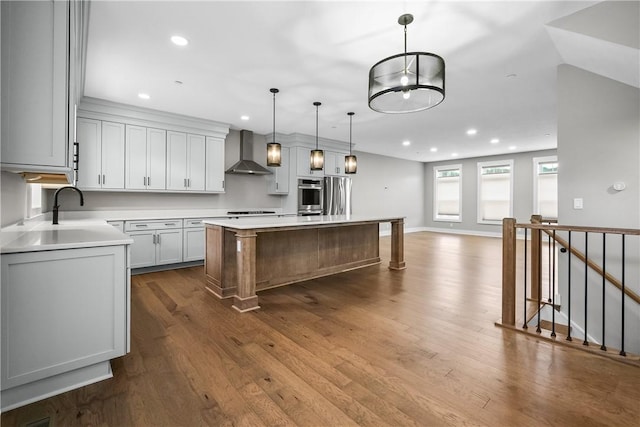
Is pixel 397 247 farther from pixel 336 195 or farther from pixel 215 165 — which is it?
pixel 215 165

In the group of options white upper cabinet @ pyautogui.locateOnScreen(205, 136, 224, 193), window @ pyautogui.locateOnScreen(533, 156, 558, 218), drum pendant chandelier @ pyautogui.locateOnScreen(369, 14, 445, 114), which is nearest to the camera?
drum pendant chandelier @ pyautogui.locateOnScreen(369, 14, 445, 114)

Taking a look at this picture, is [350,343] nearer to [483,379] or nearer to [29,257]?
[483,379]

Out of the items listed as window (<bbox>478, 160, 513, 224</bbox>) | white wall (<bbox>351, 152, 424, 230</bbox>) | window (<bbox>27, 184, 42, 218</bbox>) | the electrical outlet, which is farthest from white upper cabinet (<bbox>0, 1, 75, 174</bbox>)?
window (<bbox>478, 160, 513, 224</bbox>)

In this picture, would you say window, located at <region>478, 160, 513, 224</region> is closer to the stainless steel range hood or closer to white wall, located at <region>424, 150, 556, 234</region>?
white wall, located at <region>424, 150, 556, 234</region>

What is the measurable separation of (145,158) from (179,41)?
8.65 ft

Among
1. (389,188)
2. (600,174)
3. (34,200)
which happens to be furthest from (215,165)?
(389,188)

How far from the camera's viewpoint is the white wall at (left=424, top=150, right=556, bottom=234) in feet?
28.9

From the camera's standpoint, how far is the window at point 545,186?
8375mm

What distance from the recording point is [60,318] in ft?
5.61

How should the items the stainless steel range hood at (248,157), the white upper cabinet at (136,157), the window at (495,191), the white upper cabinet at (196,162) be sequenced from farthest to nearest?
1. the window at (495,191)
2. the stainless steel range hood at (248,157)
3. the white upper cabinet at (196,162)
4. the white upper cabinet at (136,157)

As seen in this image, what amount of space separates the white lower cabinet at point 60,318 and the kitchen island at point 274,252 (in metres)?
1.32

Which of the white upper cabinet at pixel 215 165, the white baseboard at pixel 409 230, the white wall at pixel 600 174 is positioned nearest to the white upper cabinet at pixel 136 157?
the white upper cabinet at pixel 215 165

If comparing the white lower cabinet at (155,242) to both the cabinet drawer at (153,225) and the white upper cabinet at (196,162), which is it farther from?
the white upper cabinet at (196,162)

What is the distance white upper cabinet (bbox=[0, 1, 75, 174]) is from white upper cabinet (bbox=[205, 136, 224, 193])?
151 inches
